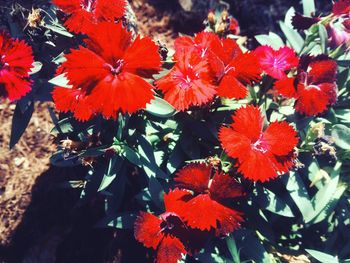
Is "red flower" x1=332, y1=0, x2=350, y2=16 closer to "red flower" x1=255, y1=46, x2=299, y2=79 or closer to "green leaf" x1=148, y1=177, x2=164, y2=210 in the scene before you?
"red flower" x1=255, y1=46, x2=299, y2=79

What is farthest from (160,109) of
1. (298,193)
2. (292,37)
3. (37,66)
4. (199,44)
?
(292,37)

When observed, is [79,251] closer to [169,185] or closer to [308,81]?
[169,185]

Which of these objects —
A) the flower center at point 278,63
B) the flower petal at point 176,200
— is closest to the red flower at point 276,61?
the flower center at point 278,63

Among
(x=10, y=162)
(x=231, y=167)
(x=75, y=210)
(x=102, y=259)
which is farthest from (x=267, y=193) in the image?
(x=10, y=162)

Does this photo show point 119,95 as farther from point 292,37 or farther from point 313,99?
point 292,37

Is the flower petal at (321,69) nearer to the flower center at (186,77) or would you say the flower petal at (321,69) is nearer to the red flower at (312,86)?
the red flower at (312,86)

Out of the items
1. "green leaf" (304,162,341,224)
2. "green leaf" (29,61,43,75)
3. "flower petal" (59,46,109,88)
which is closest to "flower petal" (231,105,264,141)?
"flower petal" (59,46,109,88)
